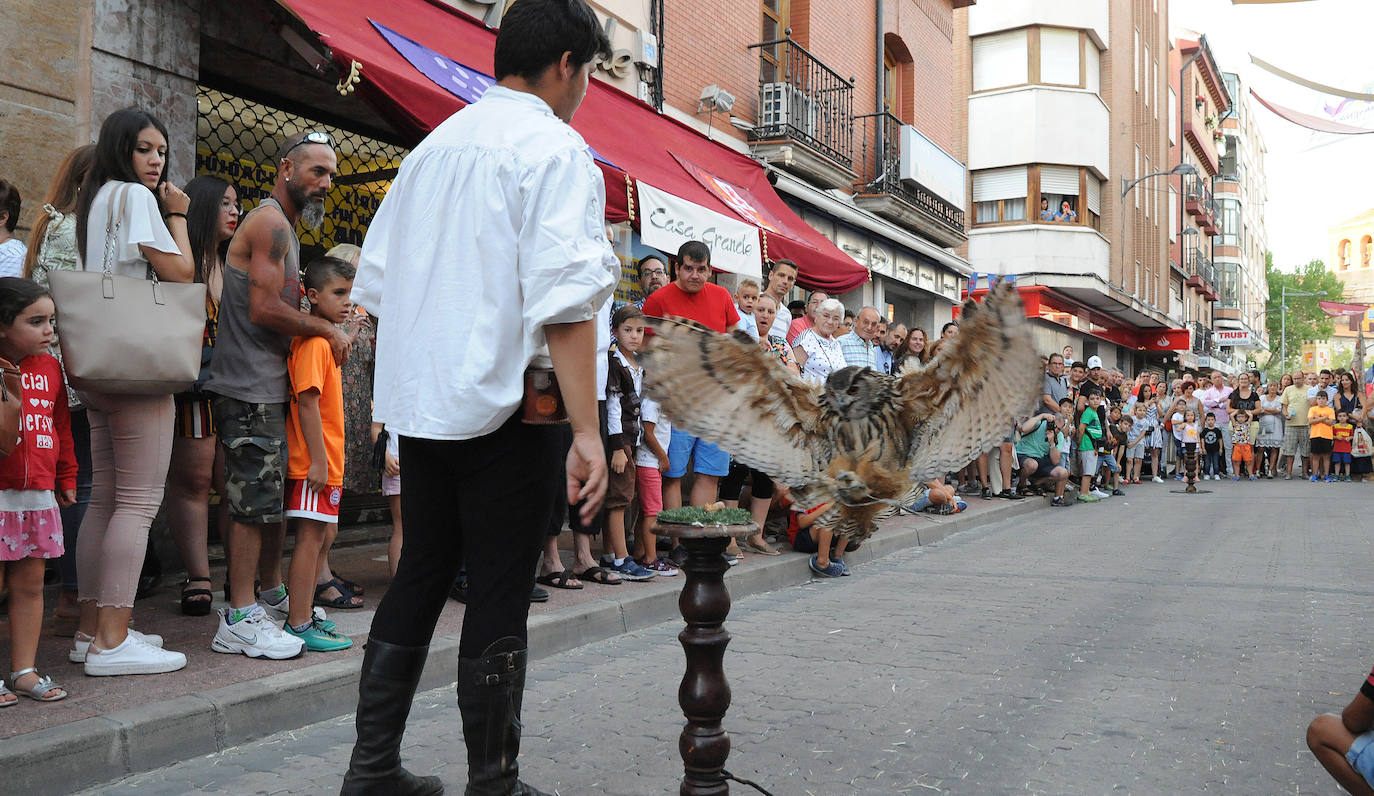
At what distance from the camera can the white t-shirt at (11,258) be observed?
446cm

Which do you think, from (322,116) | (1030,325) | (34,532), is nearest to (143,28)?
(322,116)

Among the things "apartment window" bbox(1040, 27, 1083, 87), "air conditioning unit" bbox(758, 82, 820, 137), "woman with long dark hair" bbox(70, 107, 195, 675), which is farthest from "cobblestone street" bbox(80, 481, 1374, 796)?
"apartment window" bbox(1040, 27, 1083, 87)

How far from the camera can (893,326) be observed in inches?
332

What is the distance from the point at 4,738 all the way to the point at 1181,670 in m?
4.70

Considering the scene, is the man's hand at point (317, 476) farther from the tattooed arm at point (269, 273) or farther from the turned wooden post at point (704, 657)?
the turned wooden post at point (704, 657)

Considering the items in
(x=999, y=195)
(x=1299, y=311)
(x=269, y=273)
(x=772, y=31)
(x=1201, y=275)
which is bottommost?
(x=269, y=273)

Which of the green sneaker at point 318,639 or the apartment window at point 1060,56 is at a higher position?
the apartment window at point 1060,56

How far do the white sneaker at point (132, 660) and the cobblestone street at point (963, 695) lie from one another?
Answer: 0.53 m

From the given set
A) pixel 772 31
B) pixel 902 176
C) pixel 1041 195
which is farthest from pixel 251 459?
pixel 1041 195

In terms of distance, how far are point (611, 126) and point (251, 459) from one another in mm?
5500

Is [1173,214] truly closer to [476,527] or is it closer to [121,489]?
[121,489]

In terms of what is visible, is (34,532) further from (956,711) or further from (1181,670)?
(1181,670)

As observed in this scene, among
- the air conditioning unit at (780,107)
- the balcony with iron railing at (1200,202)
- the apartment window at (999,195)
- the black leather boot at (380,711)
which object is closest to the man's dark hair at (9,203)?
the black leather boot at (380,711)

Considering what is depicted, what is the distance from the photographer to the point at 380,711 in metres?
2.58
